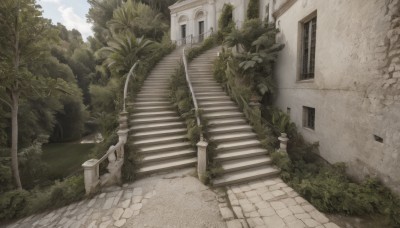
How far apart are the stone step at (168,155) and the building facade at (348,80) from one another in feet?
14.3

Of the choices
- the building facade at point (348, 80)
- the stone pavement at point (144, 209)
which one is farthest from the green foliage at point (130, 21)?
the stone pavement at point (144, 209)

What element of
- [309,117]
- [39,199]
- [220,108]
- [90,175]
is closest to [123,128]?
[90,175]

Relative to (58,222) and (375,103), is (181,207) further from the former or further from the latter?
(375,103)

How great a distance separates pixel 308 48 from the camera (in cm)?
725

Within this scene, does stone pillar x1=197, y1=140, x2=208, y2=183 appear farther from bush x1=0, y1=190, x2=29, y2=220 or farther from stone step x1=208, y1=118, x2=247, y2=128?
bush x1=0, y1=190, x2=29, y2=220

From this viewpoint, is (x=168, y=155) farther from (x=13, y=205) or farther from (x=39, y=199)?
(x=13, y=205)

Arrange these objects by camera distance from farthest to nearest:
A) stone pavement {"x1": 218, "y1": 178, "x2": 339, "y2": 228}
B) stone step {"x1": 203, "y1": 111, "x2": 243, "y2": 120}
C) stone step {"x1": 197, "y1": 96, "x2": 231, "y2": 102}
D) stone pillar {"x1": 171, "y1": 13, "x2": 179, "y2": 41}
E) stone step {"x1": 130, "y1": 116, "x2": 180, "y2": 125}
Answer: stone pillar {"x1": 171, "y1": 13, "x2": 179, "y2": 41}, stone step {"x1": 197, "y1": 96, "x2": 231, "y2": 102}, stone step {"x1": 203, "y1": 111, "x2": 243, "y2": 120}, stone step {"x1": 130, "y1": 116, "x2": 180, "y2": 125}, stone pavement {"x1": 218, "y1": 178, "x2": 339, "y2": 228}

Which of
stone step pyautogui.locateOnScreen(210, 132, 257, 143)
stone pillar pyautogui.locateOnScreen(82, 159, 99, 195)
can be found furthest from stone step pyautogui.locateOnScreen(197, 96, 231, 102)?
stone pillar pyautogui.locateOnScreen(82, 159, 99, 195)

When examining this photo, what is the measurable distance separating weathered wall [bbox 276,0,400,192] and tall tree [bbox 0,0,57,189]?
1002cm

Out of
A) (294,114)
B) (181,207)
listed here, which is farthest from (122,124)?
(294,114)

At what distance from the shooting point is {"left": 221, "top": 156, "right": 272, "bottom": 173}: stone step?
235 inches

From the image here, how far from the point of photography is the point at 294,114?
793 centimetres

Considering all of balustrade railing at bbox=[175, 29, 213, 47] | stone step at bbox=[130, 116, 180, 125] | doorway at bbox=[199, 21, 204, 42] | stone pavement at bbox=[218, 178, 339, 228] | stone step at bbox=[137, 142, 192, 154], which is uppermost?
doorway at bbox=[199, 21, 204, 42]

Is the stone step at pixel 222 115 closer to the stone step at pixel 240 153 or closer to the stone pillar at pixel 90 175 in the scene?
the stone step at pixel 240 153
